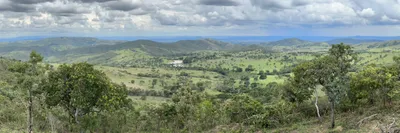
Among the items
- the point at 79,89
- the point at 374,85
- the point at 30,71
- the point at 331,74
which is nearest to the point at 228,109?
the point at 331,74

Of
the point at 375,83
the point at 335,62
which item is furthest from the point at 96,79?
the point at 375,83

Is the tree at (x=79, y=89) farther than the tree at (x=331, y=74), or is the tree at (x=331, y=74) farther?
the tree at (x=79, y=89)

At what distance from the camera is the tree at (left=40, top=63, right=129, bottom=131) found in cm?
3081

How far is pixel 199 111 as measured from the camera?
1752 inches

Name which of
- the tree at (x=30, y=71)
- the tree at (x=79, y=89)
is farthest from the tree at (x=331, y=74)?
the tree at (x=30, y=71)

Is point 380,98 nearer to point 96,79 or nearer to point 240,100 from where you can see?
point 240,100

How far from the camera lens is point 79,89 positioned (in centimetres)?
3086

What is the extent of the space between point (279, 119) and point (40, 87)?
31507mm

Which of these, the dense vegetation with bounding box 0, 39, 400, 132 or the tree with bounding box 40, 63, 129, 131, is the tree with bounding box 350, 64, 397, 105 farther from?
the tree with bounding box 40, 63, 129, 131

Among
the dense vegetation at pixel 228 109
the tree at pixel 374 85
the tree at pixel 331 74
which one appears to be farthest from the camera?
the tree at pixel 374 85

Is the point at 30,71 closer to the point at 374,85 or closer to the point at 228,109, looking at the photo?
the point at 228,109

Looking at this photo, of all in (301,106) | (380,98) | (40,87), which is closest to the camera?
(40,87)

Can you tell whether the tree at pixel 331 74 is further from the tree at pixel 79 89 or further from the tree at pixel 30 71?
the tree at pixel 30 71

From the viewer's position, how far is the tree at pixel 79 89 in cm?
3081
